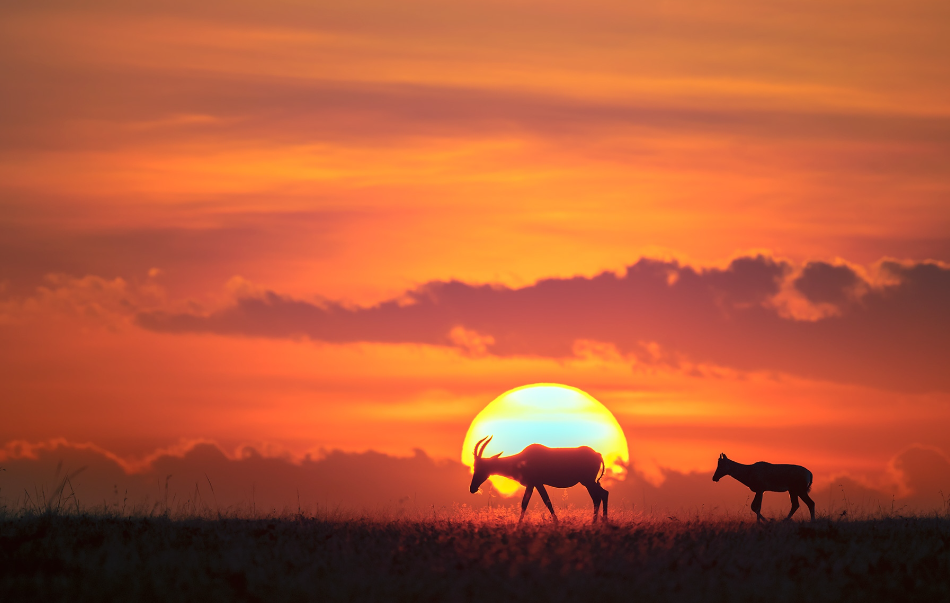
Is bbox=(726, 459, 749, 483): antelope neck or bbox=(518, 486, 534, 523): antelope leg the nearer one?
bbox=(518, 486, 534, 523): antelope leg

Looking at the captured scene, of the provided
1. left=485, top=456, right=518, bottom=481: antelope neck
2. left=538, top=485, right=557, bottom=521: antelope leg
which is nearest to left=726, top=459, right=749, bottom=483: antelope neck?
left=538, top=485, right=557, bottom=521: antelope leg

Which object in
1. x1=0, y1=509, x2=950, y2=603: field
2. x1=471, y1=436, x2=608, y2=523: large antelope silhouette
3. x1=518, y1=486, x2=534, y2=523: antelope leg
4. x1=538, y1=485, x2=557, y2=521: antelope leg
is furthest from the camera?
x1=471, y1=436, x2=608, y2=523: large antelope silhouette

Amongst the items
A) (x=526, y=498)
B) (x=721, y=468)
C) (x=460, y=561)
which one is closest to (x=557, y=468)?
(x=526, y=498)

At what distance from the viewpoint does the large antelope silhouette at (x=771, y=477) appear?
23.5 metres

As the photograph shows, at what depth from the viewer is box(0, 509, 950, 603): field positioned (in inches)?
536

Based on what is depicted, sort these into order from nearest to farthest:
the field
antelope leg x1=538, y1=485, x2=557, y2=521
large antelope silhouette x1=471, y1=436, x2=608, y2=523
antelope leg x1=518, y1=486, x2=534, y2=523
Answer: the field < antelope leg x1=538, y1=485, x2=557, y2=521 < antelope leg x1=518, y1=486, x2=534, y2=523 < large antelope silhouette x1=471, y1=436, x2=608, y2=523

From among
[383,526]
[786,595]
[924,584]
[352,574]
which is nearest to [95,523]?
[383,526]

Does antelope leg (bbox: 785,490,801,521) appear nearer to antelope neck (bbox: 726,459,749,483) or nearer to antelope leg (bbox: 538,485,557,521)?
antelope neck (bbox: 726,459,749,483)

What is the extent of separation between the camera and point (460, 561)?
15.4 m

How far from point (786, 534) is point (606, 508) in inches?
203

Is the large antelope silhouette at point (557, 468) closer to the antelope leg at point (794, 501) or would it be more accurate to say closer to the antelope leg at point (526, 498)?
the antelope leg at point (526, 498)

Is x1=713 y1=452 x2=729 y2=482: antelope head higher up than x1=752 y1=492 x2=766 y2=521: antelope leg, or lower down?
higher up

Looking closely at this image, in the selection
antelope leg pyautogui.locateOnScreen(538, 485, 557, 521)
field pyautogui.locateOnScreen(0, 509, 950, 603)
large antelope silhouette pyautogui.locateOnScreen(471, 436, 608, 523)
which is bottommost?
field pyautogui.locateOnScreen(0, 509, 950, 603)

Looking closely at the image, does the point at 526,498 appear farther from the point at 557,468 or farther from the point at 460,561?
the point at 460,561
